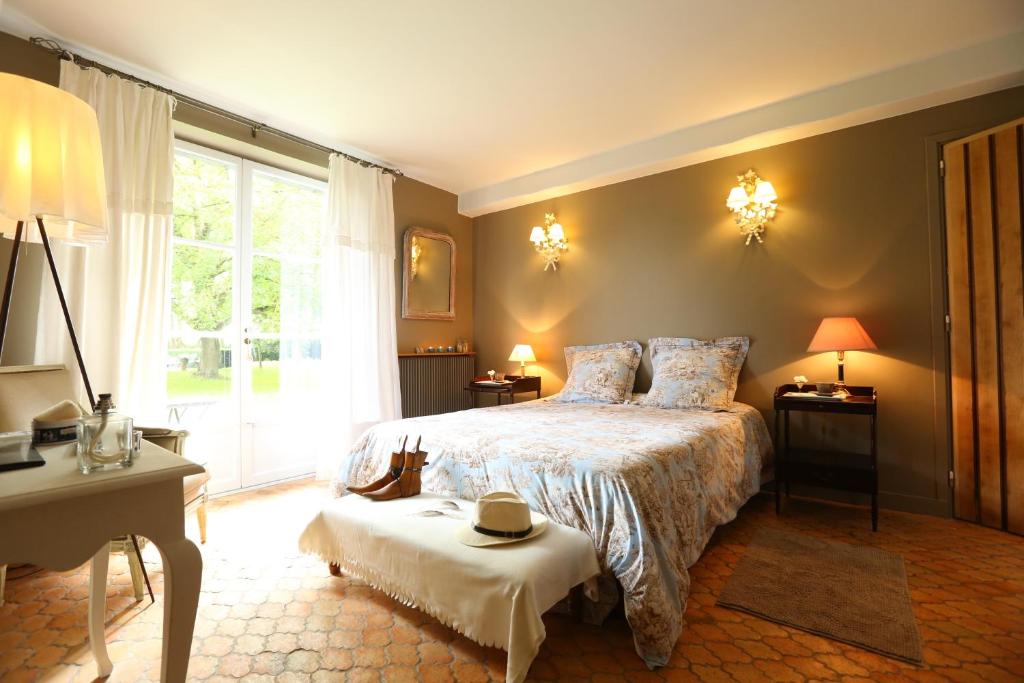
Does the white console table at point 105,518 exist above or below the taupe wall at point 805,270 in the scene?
below

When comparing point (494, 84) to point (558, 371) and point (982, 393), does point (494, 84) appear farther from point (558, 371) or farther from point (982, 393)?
point (982, 393)

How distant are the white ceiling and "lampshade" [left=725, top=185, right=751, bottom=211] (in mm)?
340

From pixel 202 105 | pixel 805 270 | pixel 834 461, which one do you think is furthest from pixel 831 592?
pixel 202 105

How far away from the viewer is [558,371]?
465 centimetres

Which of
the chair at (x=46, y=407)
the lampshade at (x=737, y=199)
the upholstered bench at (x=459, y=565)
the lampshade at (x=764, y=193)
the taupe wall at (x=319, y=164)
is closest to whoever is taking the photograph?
the upholstered bench at (x=459, y=565)

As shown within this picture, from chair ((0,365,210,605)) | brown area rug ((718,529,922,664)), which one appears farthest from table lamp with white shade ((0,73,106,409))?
brown area rug ((718,529,922,664))

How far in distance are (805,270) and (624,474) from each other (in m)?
2.49

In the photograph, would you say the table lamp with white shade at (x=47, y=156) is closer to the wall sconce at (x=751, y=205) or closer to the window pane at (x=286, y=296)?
the window pane at (x=286, y=296)

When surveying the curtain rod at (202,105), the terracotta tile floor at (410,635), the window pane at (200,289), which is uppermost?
the curtain rod at (202,105)

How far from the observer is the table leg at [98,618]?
1.55m

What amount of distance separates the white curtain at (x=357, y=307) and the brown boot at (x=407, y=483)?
5.85 ft

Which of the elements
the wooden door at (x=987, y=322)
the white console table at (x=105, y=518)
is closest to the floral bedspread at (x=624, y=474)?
the wooden door at (x=987, y=322)

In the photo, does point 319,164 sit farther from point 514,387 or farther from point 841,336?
point 841,336

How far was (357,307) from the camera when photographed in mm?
4051
